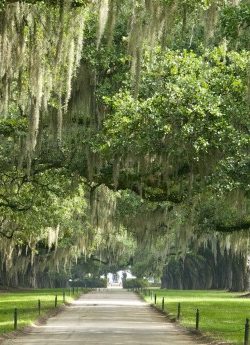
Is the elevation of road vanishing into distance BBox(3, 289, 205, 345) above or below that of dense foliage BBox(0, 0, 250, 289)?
below

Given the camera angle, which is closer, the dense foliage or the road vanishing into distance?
the dense foliage

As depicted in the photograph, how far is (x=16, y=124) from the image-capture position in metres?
22.8

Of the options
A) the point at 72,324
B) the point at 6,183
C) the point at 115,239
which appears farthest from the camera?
the point at 115,239

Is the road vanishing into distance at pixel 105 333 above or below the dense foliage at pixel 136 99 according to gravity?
below

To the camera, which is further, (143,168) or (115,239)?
(115,239)

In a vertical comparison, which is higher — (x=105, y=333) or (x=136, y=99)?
(x=136, y=99)

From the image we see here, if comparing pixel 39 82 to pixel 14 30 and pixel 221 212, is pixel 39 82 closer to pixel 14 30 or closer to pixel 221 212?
pixel 14 30

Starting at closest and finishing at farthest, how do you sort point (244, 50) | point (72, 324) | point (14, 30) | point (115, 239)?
point (14, 30) < point (244, 50) < point (72, 324) < point (115, 239)

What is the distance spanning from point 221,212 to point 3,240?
57.1 feet

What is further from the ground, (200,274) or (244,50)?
(244,50)

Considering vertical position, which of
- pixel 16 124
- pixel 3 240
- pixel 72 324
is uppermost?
pixel 16 124

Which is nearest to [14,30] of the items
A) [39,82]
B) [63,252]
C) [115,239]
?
[39,82]

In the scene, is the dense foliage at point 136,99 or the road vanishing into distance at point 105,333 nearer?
the dense foliage at point 136,99

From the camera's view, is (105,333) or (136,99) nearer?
(136,99)
